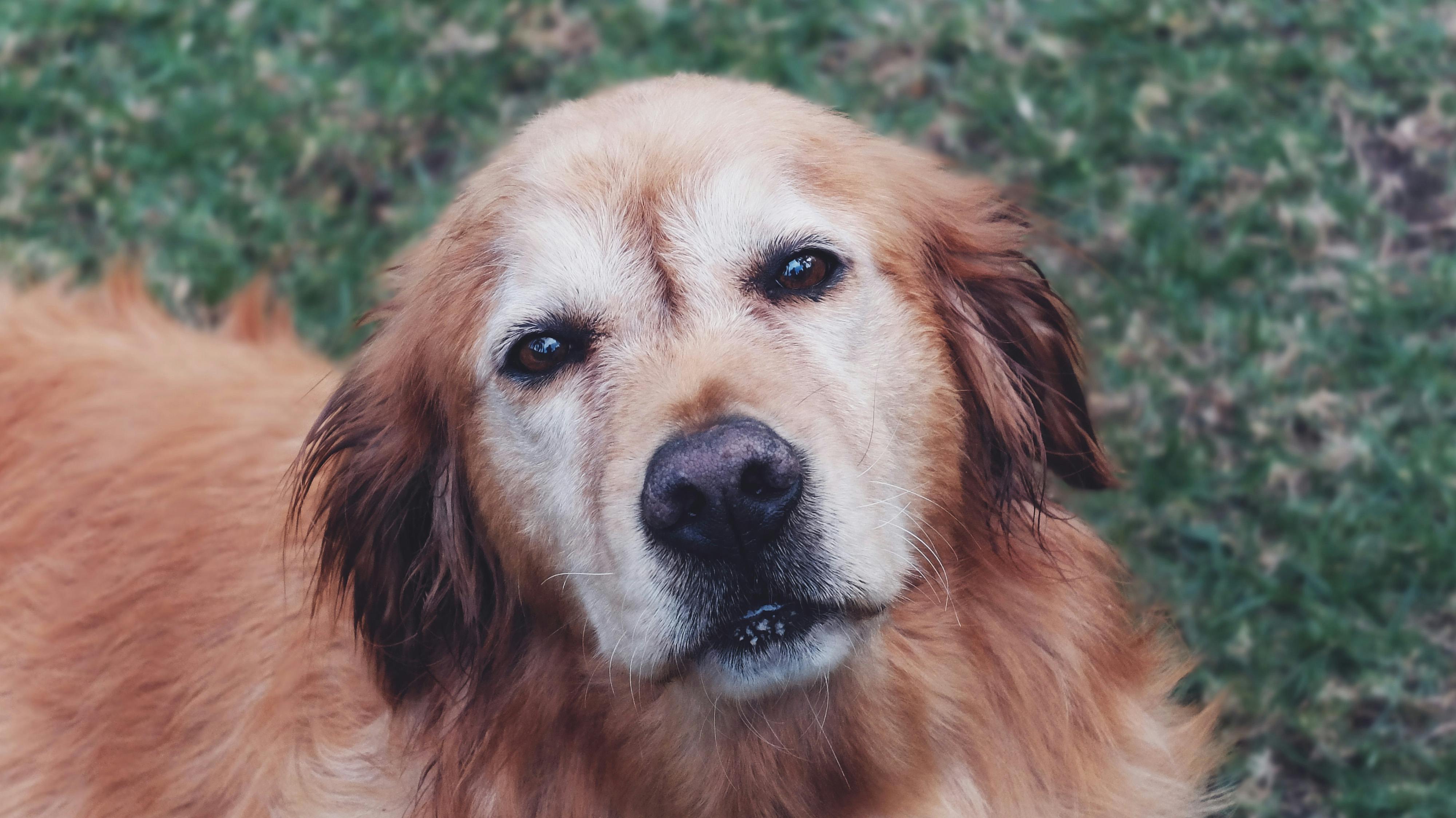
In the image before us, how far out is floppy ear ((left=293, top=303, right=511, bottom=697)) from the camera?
2.87m

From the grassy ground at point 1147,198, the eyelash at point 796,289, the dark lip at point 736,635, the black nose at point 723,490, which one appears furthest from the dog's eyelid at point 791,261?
the grassy ground at point 1147,198

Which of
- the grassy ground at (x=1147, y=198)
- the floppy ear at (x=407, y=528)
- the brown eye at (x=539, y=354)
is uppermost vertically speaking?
the brown eye at (x=539, y=354)

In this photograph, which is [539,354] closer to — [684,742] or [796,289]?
[796,289]

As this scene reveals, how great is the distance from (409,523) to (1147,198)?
333 centimetres

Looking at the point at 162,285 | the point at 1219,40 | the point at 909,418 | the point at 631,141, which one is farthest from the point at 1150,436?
the point at 162,285

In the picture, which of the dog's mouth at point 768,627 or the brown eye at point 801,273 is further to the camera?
the brown eye at point 801,273

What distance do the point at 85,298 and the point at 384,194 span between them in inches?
72.2

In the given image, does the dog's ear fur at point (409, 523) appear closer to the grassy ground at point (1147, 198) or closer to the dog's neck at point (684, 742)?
the dog's neck at point (684, 742)

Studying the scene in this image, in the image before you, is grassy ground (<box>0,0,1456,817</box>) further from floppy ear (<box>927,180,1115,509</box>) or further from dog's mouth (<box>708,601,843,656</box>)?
dog's mouth (<box>708,601,843,656</box>)

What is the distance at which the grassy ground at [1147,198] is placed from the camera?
4125 millimetres

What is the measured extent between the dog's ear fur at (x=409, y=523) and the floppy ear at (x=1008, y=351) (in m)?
1.09

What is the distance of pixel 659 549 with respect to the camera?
234 cm

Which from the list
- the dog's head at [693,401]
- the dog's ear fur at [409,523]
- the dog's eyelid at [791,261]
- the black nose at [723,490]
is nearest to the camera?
the black nose at [723,490]

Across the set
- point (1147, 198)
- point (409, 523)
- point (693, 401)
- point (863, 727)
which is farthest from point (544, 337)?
point (1147, 198)
